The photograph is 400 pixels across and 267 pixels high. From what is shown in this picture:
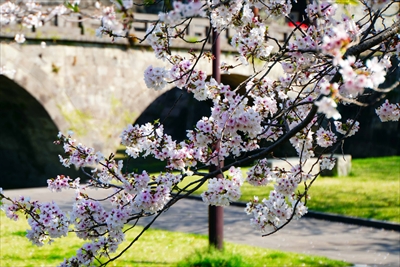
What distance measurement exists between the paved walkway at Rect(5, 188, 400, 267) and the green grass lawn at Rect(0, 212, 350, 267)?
643 millimetres

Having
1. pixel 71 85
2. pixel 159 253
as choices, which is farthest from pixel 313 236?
pixel 71 85

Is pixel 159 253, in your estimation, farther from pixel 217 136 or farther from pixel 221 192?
pixel 217 136

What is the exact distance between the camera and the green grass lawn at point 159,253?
7.48 meters

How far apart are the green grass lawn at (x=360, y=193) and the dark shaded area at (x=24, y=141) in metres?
4.81

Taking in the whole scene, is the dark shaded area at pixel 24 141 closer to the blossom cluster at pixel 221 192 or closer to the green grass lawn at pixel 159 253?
the green grass lawn at pixel 159 253

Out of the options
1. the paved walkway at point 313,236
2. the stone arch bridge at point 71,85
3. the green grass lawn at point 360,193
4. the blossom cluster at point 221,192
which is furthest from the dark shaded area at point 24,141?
Result: the blossom cluster at point 221,192

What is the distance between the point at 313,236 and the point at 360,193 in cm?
363

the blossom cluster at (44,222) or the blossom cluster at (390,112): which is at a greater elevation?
the blossom cluster at (390,112)

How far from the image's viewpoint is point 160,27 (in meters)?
4.32

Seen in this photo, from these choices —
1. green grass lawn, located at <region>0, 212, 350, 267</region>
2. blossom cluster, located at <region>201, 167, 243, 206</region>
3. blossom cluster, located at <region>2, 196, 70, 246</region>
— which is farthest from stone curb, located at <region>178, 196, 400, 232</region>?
blossom cluster, located at <region>2, 196, 70, 246</region>

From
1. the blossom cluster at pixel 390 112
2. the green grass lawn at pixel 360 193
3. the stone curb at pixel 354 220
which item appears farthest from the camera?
the green grass lawn at pixel 360 193

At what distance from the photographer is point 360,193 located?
13070 mm

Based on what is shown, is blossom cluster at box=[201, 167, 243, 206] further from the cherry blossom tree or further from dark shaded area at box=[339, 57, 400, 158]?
dark shaded area at box=[339, 57, 400, 158]

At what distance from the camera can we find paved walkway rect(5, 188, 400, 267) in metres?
8.53
